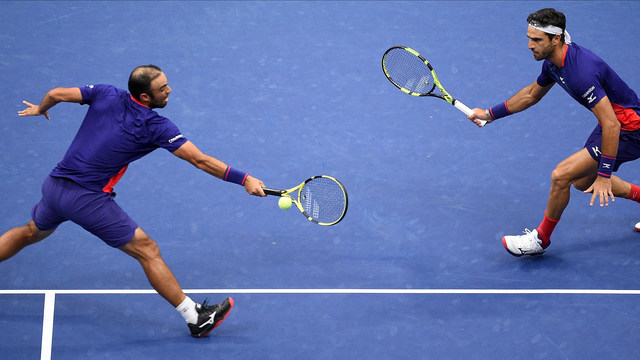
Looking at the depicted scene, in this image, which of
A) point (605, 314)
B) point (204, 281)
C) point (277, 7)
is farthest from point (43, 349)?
point (277, 7)

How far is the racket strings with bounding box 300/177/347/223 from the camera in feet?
17.1

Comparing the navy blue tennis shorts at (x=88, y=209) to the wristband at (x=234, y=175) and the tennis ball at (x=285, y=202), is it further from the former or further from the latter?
the tennis ball at (x=285, y=202)

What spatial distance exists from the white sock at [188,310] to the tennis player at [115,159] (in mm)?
11

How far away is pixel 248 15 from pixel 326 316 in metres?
4.37

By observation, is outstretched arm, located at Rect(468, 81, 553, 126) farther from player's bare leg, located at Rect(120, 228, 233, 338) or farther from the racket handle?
player's bare leg, located at Rect(120, 228, 233, 338)

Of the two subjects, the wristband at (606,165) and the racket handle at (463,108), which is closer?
the wristband at (606,165)

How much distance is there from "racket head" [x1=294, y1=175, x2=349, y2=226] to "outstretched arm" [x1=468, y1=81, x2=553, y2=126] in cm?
132

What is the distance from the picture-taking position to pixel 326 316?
5207mm

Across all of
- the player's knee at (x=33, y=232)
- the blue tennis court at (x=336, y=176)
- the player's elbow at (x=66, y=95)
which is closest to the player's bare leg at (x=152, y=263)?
the blue tennis court at (x=336, y=176)

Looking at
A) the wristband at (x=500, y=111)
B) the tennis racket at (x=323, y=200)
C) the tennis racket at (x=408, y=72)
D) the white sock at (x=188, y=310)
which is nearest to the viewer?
the white sock at (x=188, y=310)

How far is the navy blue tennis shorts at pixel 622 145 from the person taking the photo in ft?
17.4

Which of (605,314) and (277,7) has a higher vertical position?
(277,7)

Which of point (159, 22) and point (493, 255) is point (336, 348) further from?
point (159, 22)

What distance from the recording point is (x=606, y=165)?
16.9ft
